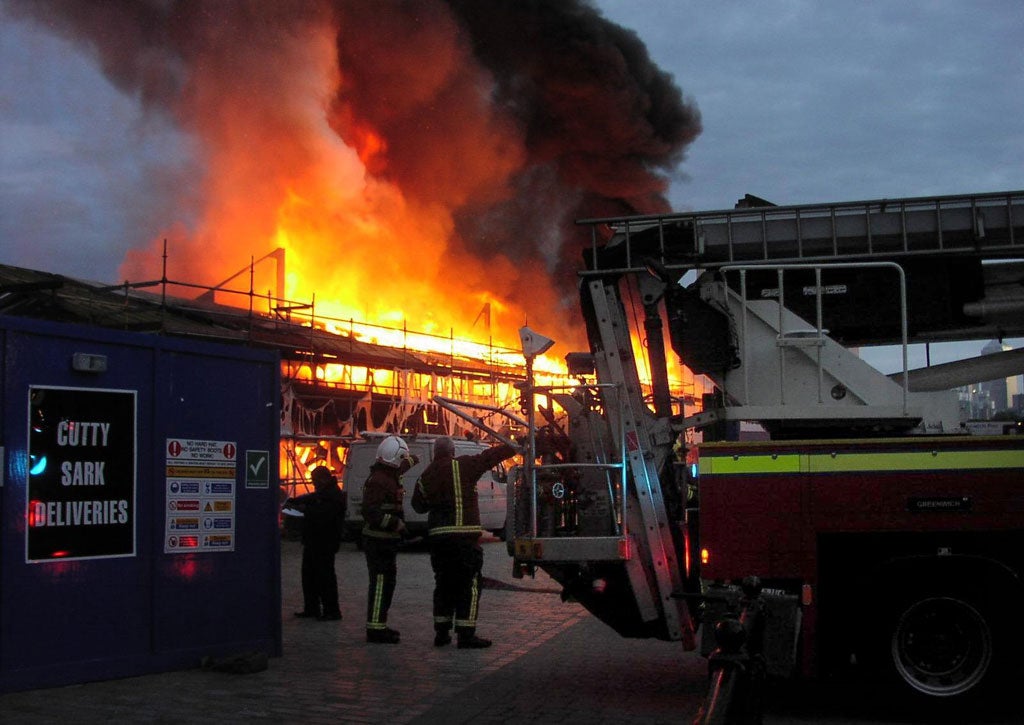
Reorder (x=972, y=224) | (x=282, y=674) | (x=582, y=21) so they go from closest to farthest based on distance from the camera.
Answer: (x=972, y=224)
(x=282, y=674)
(x=582, y=21)

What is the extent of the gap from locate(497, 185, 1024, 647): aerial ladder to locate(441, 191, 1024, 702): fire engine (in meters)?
0.01

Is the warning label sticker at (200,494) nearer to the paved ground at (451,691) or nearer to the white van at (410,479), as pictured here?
the paved ground at (451,691)

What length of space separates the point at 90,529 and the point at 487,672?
125 inches

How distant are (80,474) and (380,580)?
3236 mm

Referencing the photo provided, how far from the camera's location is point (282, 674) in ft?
29.3

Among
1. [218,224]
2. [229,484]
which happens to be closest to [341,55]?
[218,224]

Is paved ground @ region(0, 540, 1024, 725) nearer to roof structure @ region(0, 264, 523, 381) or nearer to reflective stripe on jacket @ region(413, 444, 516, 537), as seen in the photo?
reflective stripe on jacket @ region(413, 444, 516, 537)

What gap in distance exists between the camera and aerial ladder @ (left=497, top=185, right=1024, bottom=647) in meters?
7.70

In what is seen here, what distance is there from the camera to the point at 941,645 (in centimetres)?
735

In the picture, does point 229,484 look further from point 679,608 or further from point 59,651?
point 679,608

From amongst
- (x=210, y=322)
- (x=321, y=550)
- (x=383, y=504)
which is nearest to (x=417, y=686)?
(x=383, y=504)

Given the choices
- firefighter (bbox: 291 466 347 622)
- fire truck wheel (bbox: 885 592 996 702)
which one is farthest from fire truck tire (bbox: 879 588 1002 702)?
firefighter (bbox: 291 466 347 622)

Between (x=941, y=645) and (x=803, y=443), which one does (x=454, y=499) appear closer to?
(x=803, y=443)

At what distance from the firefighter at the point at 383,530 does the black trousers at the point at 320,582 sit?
1.38 m
